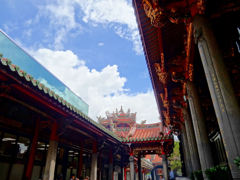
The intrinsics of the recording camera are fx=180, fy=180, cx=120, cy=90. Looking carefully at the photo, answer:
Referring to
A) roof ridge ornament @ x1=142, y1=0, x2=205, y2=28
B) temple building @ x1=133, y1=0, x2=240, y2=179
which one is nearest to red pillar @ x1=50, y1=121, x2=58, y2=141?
temple building @ x1=133, y1=0, x2=240, y2=179

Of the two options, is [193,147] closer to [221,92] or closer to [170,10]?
[221,92]

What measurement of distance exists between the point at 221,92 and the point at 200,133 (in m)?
2.51

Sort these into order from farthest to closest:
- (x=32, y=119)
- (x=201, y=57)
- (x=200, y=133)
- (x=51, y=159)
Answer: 1. (x=32, y=119)
2. (x=51, y=159)
3. (x=200, y=133)
4. (x=201, y=57)

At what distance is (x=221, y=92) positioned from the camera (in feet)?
9.80

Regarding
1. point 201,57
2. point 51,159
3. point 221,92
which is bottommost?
point 51,159

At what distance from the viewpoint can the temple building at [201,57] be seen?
2.91m

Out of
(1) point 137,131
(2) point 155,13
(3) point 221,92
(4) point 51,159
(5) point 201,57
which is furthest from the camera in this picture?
(1) point 137,131

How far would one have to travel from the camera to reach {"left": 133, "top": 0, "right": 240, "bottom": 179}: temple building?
291cm

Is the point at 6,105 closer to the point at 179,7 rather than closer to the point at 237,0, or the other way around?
the point at 179,7

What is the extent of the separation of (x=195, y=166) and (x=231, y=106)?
4.97m

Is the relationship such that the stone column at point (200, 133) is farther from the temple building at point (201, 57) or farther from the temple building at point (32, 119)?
the temple building at point (32, 119)

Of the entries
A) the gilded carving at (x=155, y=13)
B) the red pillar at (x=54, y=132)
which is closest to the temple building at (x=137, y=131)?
the red pillar at (x=54, y=132)

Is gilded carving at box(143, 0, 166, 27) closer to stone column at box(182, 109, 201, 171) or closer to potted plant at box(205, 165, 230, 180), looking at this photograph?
potted plant at box(205, 165, 230, 180)

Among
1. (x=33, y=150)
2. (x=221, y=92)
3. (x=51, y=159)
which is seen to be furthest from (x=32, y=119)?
(x=221, y=92)
